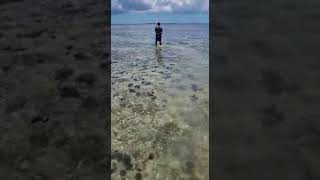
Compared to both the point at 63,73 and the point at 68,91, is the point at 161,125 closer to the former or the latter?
the point at 68,91

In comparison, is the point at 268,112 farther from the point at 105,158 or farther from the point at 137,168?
the point at 105,158

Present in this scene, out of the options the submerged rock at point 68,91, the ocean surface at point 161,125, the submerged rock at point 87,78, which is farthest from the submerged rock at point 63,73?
the ocean surface at point 161,125

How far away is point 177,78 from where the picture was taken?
12055 millimetres

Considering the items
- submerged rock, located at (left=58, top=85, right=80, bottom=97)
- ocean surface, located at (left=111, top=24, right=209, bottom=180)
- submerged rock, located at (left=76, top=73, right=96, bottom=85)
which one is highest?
submerged rock, located at (left=76, top=73, right=96, bottom=85)

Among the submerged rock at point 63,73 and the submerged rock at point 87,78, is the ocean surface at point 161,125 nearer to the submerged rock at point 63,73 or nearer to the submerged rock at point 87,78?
the submerged rock at point 87,78

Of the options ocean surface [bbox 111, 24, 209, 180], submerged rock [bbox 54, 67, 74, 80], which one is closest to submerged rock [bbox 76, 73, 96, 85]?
submerged rock [bbox 54, 67, 74, 80]

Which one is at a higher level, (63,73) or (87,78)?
(63,73)

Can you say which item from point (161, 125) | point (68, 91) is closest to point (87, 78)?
point (68, 91)

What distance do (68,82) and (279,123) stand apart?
5.25 metres

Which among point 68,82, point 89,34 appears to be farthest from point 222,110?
point 89,34

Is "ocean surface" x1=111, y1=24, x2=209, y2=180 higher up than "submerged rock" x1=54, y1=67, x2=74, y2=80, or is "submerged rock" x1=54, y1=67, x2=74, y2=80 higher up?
"submerged rock" x1=54, y1=67, x2=74, y2=80

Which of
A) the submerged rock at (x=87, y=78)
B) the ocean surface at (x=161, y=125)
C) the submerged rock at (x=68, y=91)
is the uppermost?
the submerged rock at (x=87, y=78)

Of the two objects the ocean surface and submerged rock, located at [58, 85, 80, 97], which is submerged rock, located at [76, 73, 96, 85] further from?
the ocean surface

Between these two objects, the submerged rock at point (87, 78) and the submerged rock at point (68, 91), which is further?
the submerged rock at point (87, 78)
